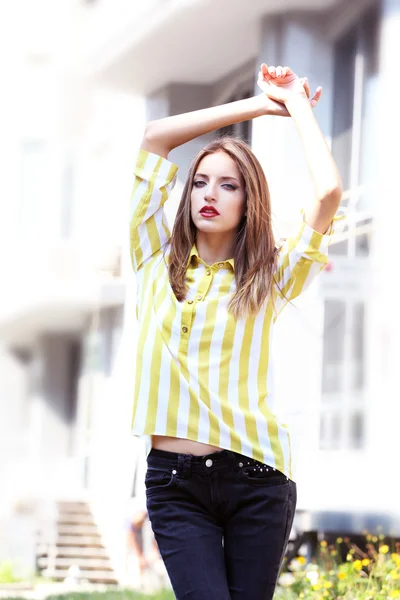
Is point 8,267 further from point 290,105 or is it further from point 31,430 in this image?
point 290,105

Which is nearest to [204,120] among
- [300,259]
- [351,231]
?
[300,259]

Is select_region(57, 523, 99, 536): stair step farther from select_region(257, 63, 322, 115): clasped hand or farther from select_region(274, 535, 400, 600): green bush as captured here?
select_region(257, 63, 322, 115): clasped hand

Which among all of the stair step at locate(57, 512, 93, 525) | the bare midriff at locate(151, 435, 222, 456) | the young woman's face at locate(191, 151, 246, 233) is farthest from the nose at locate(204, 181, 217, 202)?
the stair step at locate(57, 512, 93, 525)

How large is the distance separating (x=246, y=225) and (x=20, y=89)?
5.28 meters

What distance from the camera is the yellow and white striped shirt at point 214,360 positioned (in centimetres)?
189

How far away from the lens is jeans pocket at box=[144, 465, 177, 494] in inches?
73.3

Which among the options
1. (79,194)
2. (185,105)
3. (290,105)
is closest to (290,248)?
(290,105)

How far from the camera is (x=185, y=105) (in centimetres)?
429

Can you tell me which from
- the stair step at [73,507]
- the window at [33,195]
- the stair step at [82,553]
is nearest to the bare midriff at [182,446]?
the stair step at [82,553]

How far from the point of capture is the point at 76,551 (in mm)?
6469

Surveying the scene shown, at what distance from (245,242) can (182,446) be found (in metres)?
0.39

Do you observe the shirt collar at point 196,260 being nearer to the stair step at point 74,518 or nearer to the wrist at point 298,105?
the wrist at point 298,105

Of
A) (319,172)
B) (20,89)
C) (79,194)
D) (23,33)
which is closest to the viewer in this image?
(319,172)

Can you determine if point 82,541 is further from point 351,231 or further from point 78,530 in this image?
point 351,231
